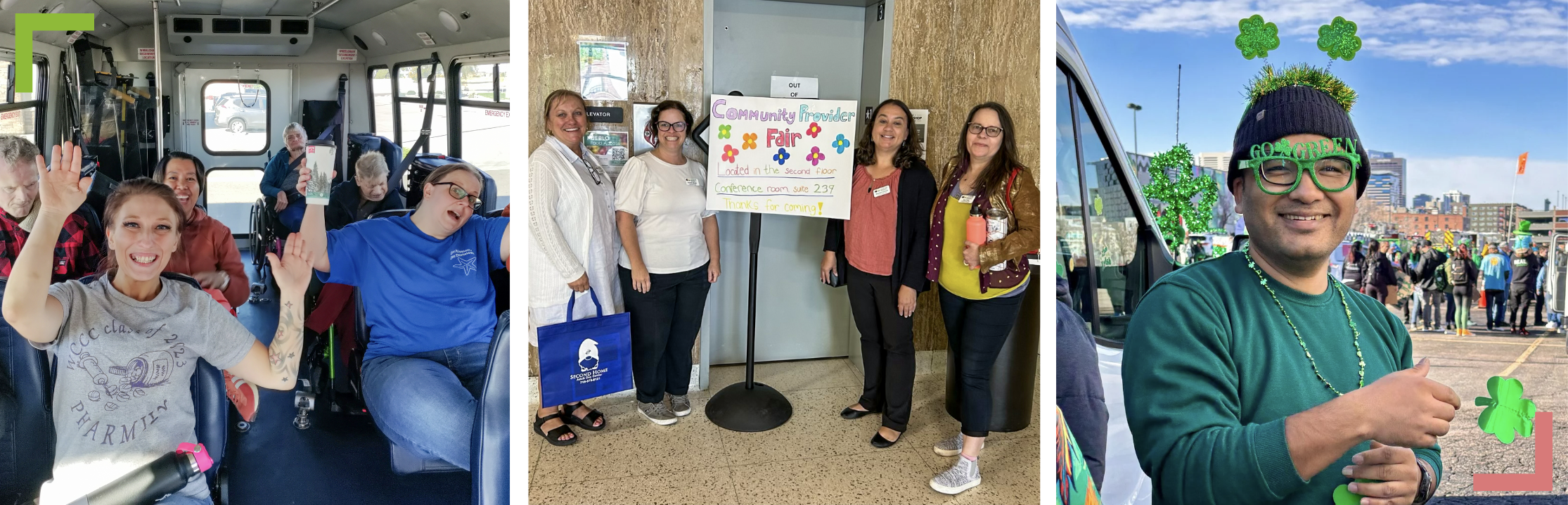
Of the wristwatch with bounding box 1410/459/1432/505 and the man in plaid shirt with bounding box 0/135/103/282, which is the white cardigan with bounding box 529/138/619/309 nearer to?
the man in plaid shirt with bounding box 0/135/103/282

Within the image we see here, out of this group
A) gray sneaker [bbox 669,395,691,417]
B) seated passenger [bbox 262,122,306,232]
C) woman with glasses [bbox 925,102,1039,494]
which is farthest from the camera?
gray sneaker [bbox 669,395,691,417]

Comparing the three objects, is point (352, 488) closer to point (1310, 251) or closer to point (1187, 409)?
point (1187, 409)

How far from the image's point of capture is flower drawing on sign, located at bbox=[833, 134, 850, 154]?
2574 millimetres

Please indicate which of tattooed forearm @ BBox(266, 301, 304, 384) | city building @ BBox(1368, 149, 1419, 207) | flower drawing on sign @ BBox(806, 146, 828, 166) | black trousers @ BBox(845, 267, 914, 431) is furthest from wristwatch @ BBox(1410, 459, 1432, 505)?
tattooed forearm @ BBox(266, 301, 304, 384)

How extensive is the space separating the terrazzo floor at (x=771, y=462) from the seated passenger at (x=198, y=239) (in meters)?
1.12

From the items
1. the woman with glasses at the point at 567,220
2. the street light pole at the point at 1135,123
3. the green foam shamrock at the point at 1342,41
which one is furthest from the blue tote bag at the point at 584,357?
the green foam shamrock at the point at 1342,41

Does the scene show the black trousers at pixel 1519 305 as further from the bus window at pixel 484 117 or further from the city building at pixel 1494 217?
the bus window at pixel 484 117

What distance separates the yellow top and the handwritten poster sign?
375 mm

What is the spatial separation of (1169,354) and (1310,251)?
31cm

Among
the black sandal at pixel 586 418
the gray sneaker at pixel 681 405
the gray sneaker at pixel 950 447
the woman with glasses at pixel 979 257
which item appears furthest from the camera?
the gray sneaker at pixel 681 405

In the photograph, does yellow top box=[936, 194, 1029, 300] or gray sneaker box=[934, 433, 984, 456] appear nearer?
yellow top box=[936, 194, 1029, 300]

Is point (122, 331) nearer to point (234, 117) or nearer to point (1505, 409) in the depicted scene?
point (234, 117)

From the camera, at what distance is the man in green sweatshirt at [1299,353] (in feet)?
4.25

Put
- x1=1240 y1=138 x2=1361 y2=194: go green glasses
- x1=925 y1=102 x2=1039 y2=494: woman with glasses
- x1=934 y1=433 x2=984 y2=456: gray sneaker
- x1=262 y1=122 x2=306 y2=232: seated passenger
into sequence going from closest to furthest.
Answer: x1=1240 y1=138 x2=1361 y2=194: go green glasses < x1=262 y1=122 x2=306 y2=232: seated passenger < x1=925 y1=102 x2=1039 y2=494: woman with glasses < x1=934 y1=433 x2=984 y2=456: gray sneaker
